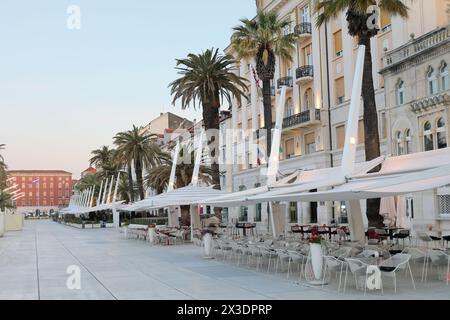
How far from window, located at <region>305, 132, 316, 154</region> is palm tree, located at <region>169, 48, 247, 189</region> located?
829 centimetres

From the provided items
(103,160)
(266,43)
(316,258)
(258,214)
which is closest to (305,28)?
(266,43)

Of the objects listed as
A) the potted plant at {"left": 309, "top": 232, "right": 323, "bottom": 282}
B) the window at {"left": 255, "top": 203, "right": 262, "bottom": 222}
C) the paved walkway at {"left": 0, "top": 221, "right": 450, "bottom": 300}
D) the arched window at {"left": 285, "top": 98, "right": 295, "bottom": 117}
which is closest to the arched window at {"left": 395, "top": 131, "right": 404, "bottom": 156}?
the paved walkway at {"left": 0, "top": 221, "right": 450, "bottom": 300}

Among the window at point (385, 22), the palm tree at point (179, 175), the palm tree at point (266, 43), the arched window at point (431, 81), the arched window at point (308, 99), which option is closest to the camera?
the arched window at point (431, 81)

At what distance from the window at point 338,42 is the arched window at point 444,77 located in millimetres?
12894

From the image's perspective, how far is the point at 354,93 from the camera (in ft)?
55.8

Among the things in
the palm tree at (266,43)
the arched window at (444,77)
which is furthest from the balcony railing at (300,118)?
the arched window at (444,77)

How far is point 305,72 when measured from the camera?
4338cm

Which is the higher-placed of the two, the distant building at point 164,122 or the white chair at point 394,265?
the distant building at point 164,122

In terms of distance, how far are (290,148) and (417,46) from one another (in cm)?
1860

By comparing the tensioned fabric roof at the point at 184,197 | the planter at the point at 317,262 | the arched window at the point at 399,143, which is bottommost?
the planter at the point at 317,262

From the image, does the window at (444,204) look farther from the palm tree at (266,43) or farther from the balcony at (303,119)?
the balcony at (303,119)

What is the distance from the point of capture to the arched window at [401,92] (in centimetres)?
3114
